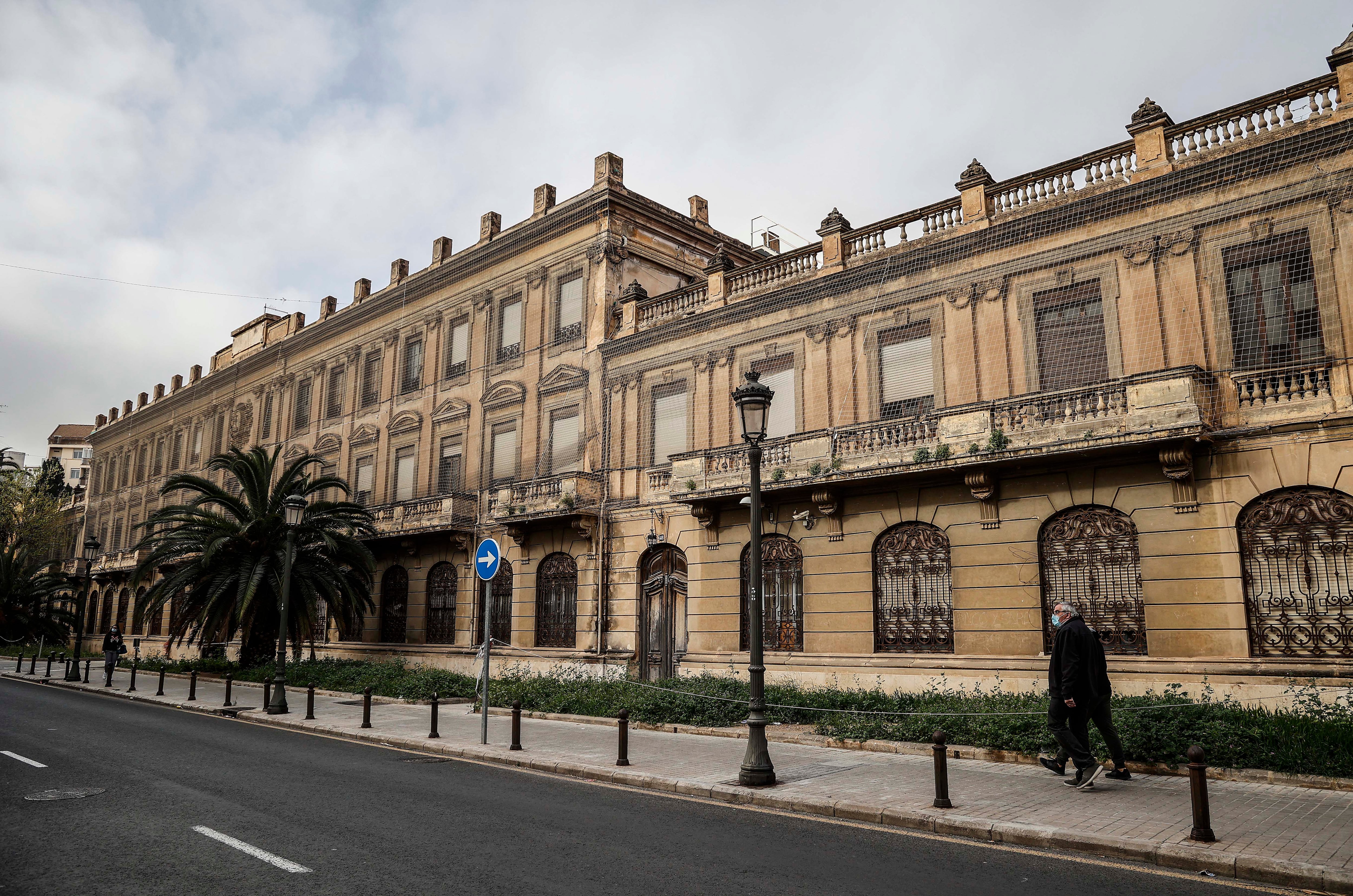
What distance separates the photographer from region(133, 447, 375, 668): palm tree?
26.1 meters

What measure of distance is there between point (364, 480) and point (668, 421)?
1470cm

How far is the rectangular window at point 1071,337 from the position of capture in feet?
54.2

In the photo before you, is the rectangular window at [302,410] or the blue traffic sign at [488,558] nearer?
the blue traffic sign at [488,558]

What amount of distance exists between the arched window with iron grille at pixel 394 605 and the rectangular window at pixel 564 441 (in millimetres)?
7487

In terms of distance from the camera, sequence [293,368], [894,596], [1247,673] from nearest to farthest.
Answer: [1247,673], [894,596], [293,368]

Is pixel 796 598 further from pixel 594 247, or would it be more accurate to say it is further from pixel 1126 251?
pixel 594 247

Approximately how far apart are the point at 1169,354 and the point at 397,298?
82.9 feet

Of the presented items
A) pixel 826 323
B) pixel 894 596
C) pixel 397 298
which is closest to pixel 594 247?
pixel 826 323

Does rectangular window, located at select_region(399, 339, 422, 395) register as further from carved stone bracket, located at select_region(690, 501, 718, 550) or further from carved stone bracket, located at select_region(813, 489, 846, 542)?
carved stone bracket, located at select_region(813, 489, 846, 542)

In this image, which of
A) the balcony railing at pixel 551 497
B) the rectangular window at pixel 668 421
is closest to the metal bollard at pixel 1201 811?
the rectangular window at pixel 668 421

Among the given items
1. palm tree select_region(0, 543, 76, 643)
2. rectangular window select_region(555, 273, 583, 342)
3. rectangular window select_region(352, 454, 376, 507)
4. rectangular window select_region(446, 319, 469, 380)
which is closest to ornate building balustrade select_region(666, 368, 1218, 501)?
rectangular window select_region(555, 273, 583, 342)

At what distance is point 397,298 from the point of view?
32.6 m

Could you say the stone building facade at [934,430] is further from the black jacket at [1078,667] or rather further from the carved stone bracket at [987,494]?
the black jacket at [1078,667]

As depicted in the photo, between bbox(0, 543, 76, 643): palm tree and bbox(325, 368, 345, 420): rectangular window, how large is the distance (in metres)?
18.7
